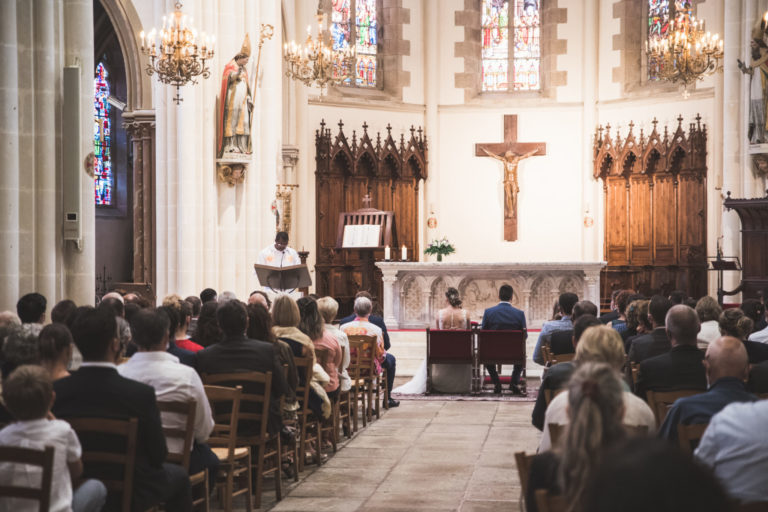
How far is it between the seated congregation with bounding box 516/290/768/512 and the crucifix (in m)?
13.0

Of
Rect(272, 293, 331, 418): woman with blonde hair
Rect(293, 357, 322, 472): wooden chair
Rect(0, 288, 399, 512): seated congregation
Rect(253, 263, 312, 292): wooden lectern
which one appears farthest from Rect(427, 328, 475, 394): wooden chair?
Rect(272, 293, 331, 418): woman with blonde hair

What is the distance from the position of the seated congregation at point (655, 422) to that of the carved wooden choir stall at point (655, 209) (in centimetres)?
1128

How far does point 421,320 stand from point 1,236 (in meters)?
9.13

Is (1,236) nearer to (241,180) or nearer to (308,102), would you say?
(241,180)

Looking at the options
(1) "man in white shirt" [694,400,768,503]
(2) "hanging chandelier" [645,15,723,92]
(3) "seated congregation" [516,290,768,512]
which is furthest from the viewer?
(2) "hanging chandelier" [645,15,723,92]

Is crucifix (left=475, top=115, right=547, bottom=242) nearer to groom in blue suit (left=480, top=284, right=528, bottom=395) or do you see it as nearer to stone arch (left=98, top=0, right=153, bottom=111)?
stone arch (left=98, top=0, right=153, bottom=111)

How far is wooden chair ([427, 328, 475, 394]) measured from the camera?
11258 mm

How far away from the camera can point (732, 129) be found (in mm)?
16453

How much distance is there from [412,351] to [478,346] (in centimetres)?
340

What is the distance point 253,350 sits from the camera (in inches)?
226

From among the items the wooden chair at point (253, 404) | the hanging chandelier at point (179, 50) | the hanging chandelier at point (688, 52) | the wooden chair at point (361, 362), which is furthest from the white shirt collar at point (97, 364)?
the hanging chandelier at point (688, 52)

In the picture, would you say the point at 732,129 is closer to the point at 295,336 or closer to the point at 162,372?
the point at 295,336

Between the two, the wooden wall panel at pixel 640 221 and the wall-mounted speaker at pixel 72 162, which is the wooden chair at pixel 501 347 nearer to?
the wall-mounted speaker at pixel 72 162

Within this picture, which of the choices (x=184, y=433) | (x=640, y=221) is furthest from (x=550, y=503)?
(x=640, y=221)
